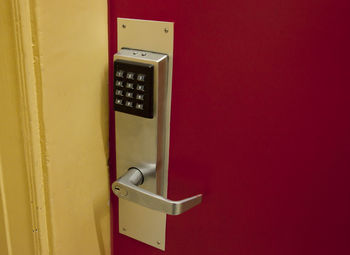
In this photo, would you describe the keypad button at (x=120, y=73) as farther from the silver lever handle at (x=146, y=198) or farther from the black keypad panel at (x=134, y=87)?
the silver lever handle at (x=146, y=198)

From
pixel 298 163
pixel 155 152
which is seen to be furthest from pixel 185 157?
pixel 298 163

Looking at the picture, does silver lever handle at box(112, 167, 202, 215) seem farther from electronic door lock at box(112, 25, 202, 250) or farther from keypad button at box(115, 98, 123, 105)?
keypad button at box(115, 98, 123, 105)

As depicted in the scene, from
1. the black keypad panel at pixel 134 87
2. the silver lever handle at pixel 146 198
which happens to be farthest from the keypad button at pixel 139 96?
the silver lever handle at pixel 146 198

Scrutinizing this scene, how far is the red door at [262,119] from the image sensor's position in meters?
0.47

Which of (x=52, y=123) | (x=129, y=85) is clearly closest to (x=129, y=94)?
→ (x=129, y=85)

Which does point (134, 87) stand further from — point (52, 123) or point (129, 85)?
point (52, 123)

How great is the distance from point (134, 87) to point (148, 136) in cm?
8

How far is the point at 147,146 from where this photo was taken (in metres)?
0.60

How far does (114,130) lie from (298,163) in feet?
0.97

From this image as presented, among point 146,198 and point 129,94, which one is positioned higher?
point 129,94

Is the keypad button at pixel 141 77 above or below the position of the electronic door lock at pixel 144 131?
above

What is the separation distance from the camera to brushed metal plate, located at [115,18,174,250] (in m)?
0.55

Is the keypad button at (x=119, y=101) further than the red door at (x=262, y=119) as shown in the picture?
Yes

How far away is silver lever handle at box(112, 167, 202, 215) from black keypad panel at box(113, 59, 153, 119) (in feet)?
0.35
